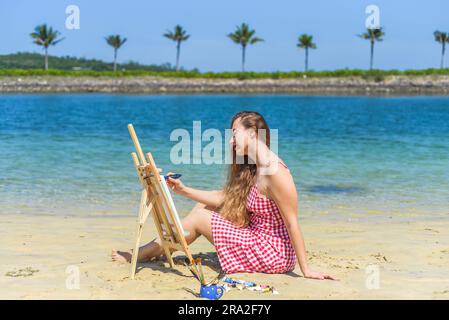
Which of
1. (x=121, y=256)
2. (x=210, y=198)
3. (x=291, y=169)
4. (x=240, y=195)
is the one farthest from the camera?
(x=291, y=169)

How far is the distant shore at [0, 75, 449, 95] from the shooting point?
259 ft

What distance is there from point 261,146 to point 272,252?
2.70 feet

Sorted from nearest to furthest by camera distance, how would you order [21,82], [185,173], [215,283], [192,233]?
[215,283]
[192,233]
[185,173]
[21,82]

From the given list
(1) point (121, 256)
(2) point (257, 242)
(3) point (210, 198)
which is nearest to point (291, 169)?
(1) point (121, 256)

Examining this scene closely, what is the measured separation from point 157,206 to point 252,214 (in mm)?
740

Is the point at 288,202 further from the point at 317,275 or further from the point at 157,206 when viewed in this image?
the point at 157,206

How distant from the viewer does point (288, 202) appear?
4.76 m

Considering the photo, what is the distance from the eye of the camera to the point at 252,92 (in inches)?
3280

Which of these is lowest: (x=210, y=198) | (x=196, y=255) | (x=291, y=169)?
(x=291, y=169)

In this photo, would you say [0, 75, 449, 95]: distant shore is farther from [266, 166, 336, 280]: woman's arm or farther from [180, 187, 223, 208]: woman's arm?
[266, 166, 336, 280]: woman's arm

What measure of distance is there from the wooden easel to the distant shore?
75665 mm
